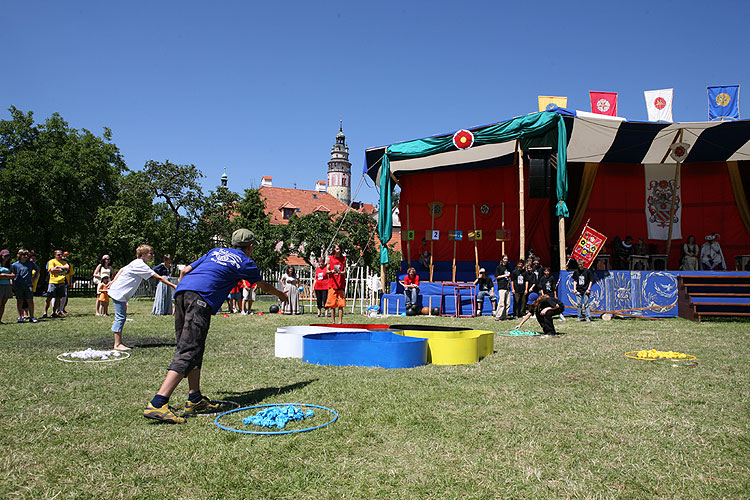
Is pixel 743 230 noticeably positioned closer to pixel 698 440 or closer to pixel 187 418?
pixel 698 440

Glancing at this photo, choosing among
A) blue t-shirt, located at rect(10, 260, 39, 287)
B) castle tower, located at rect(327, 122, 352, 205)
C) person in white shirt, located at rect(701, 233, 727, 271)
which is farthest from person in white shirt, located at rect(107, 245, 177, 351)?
castle tower, located at rect(327, 122, 352, 205)

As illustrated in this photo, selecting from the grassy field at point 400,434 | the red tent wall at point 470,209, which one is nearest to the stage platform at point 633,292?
the red tent wall at point 470,209

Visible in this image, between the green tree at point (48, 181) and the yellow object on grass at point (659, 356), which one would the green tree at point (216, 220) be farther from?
the yellow object on grass at point (659, 356)

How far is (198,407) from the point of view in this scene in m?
4.58

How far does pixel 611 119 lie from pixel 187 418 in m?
15.2

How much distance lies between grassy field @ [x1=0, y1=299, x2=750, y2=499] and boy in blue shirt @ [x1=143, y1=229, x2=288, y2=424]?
0.24m

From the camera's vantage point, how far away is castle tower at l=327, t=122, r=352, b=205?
126 meters

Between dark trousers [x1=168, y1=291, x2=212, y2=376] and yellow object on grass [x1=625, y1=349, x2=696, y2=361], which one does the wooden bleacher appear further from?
dark trousers [x1=168, y1=291, x2=212, y2=376]

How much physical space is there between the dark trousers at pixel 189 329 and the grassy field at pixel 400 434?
50 cm

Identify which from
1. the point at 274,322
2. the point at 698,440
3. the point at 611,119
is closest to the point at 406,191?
the point at 611,119

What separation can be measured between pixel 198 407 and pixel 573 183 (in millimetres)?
18539

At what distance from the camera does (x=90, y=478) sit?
307 cm

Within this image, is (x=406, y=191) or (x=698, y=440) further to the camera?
(x=406, y=191)

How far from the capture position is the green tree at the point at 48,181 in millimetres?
29297
